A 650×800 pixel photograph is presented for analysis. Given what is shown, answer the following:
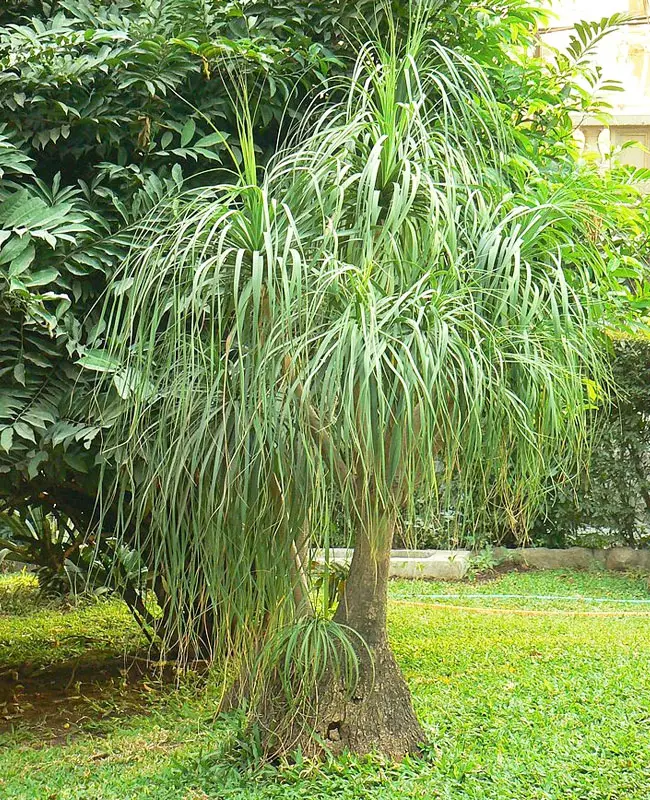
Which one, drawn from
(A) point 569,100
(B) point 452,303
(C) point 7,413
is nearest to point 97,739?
(C) point 7,413

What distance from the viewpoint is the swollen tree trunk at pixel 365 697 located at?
9.83ft

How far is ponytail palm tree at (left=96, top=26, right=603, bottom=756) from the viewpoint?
256cm

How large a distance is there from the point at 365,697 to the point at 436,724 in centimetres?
60

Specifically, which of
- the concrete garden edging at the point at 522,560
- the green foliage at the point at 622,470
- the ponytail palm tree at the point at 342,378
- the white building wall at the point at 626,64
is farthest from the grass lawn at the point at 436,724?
the white building wall at the point at 626,64

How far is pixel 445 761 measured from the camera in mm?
3133

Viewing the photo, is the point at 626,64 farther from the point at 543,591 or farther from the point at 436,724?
the point at 436,724

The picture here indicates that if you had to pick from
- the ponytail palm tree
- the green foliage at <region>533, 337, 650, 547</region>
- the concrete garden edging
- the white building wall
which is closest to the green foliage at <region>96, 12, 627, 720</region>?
the ponytail palm tree

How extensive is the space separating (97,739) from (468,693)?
1481 mm

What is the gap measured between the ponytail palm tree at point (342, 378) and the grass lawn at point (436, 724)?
20 cm

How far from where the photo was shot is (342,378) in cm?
255

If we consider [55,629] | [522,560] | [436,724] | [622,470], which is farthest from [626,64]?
[436,724]

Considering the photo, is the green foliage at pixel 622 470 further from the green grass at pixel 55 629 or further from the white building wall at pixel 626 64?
the white building wall at pixel 626 64

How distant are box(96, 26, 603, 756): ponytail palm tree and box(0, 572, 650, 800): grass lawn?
0.67 ft

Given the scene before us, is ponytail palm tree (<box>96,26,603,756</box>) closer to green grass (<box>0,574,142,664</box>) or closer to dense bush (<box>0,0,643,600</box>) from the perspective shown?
dense bush (<box>0,0,643,600</box>)
